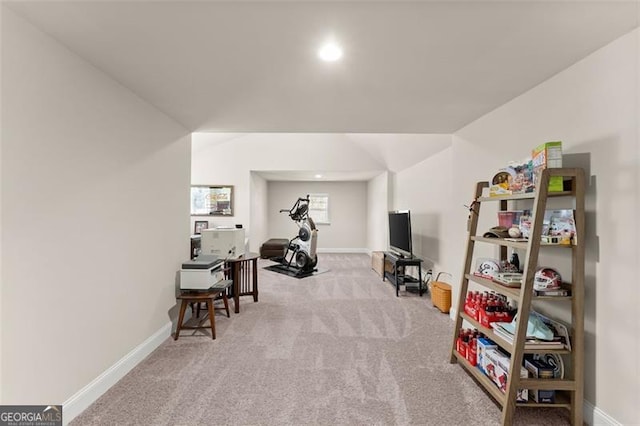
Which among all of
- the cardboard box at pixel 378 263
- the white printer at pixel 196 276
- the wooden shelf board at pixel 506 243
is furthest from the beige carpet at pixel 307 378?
the cardboard box at pixel 378 263

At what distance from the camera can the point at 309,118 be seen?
255cm

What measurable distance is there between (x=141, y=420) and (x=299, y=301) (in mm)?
2252

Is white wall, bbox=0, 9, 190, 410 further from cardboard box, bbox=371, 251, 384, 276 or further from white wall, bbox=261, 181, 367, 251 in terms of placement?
white wall, bbox=261, 181, 367, 251

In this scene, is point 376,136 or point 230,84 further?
point 376,136

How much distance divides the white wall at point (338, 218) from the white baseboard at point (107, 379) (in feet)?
18.4

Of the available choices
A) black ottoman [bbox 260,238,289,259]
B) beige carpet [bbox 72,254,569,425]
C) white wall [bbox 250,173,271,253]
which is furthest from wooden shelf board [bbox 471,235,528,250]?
white wall [bbox 250,173,271,253]

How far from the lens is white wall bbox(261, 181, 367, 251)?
315 inches

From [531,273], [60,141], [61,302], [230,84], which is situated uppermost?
[230,84]

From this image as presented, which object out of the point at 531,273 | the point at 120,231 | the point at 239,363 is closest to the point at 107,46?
the point at 120,231

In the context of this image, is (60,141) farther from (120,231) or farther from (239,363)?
(239,363)

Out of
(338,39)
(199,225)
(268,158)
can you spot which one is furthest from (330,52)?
(199,225)

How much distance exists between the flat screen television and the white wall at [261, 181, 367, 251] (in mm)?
3182

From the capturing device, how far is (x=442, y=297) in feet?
10.5

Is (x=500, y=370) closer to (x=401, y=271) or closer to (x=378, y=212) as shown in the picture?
(x=401, y=271)
